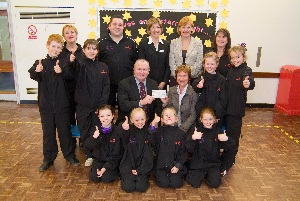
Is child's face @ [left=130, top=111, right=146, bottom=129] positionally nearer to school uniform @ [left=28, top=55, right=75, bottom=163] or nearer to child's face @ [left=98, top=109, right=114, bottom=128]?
child's face @ [left=98, top=109, right=114, bottom=128]

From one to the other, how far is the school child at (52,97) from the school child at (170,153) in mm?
1233

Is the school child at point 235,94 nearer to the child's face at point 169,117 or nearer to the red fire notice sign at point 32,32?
the child's face at point 169,117

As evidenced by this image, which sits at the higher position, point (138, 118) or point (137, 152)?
point (138, 118)

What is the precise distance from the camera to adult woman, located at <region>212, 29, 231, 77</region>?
417 centimetres

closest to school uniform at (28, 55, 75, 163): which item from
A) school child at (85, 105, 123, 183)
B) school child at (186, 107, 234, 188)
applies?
school child at (85, 105, 123, 183)

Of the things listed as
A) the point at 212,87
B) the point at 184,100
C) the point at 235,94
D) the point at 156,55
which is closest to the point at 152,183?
the point at 184,100

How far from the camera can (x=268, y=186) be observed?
3689 millimetres

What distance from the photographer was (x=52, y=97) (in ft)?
12.4

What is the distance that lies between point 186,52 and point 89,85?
1.46 metres

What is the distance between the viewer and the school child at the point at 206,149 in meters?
3.62

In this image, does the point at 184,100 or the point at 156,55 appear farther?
the point at 156,55

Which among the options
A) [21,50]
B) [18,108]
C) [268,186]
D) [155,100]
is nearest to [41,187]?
[155,100]

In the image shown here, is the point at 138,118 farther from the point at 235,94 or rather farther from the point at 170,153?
the point at 235,94

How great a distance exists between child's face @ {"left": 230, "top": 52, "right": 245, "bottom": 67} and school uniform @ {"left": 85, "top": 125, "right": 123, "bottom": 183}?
1691mm
